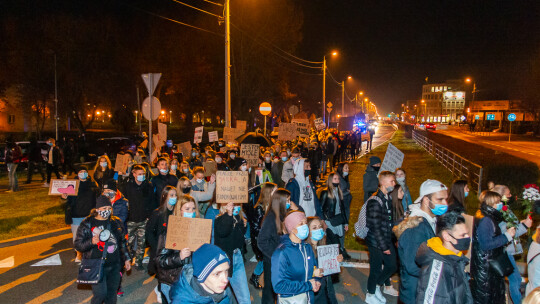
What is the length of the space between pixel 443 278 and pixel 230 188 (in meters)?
3.01

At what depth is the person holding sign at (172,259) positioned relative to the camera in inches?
167

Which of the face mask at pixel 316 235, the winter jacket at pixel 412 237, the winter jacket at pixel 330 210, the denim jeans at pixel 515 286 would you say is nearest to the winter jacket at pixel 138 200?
the winter jacket at pixel 330 210

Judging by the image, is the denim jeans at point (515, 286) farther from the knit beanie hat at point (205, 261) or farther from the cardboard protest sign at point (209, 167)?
the cardboard protest sign at point (209, 167)

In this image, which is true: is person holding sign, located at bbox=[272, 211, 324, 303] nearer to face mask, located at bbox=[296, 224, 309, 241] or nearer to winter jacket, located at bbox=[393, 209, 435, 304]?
face mask, located at bbox=[296, 224, 309, 241]

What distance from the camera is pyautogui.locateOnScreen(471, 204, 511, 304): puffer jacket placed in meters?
4.58

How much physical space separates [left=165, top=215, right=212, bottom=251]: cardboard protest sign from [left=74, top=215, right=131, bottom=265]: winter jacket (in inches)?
44.5

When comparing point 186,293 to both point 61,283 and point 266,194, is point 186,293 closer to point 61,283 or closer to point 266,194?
point 266,194

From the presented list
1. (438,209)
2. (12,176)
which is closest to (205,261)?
(438,209)

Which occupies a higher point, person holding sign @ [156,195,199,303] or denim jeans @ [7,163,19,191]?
person holding sign @ [156,195,199,303]

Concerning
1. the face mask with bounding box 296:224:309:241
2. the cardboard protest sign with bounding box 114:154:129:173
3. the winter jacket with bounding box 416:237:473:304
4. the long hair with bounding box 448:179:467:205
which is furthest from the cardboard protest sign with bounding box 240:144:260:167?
the winter jacket with bounding box 416:237:473:304

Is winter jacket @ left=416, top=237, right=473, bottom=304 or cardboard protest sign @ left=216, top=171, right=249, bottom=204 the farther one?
cardboard protest sign @ left=216, top=171, right=249, bottom=204

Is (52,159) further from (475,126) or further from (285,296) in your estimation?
(475,126)

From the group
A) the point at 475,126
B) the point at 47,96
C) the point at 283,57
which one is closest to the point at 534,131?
the point at 475,126

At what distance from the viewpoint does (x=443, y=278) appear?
3.28m
